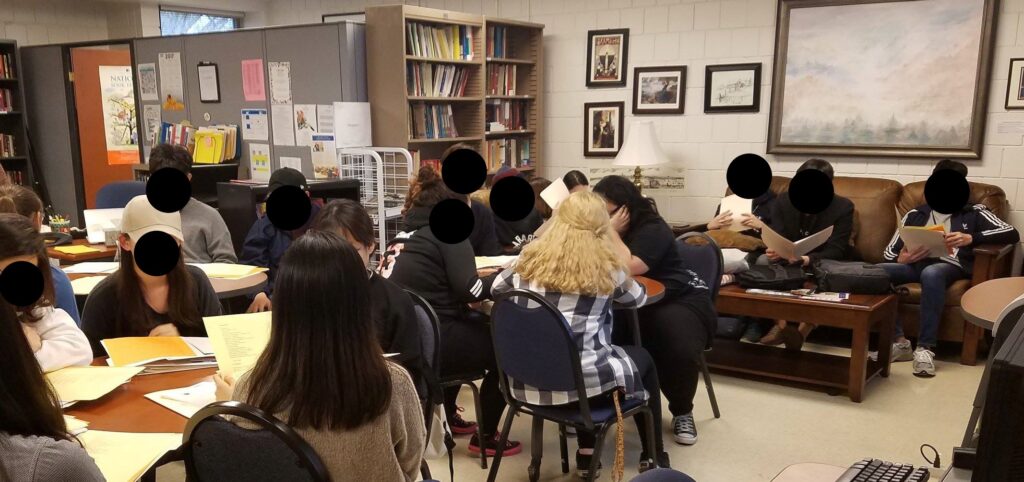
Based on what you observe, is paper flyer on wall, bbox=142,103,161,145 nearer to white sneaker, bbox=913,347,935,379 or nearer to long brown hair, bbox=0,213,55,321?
long brown hair, bbox=0,213,55,321

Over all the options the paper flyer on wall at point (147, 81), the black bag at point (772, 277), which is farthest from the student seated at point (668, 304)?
the paper flyer on wall at point (147, 81)

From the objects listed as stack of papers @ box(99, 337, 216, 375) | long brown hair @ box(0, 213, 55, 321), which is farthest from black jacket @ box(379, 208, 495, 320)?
long brown hair @ box(0, 213, 55, 321)

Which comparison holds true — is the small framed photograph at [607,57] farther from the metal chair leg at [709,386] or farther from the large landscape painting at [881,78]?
the metal chair leg at [709,386]

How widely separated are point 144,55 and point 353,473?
5.51 meters

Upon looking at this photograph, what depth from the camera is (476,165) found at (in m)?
0.98

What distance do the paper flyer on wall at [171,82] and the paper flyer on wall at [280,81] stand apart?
3.25 ft

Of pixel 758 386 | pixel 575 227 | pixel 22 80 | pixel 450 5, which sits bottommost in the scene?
pixel 758 386

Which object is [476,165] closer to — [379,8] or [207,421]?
[207,421]

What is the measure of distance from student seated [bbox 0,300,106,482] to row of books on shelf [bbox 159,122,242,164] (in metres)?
4.56

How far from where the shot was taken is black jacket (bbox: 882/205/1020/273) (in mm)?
4195

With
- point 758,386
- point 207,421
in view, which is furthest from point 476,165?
point 758,386

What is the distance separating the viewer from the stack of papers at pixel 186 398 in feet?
5.33

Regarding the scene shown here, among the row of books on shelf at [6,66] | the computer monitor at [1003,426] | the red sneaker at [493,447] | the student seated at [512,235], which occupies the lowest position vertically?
the red sneaker at [493,447]

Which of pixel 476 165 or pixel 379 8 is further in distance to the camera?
pixel 379 8
